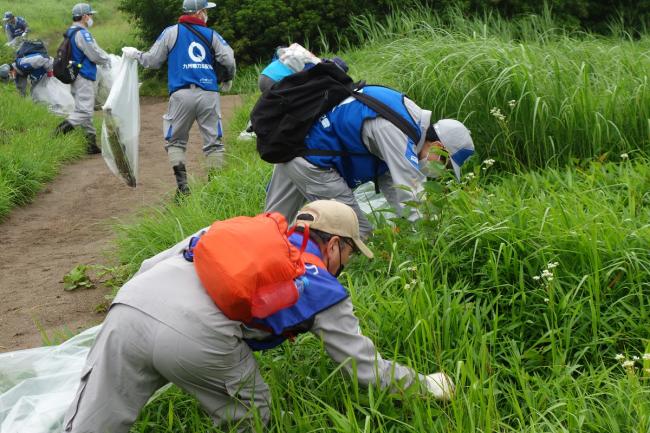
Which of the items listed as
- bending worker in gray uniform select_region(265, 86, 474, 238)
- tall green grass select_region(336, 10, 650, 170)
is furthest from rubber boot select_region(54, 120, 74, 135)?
bending worker in gray uniform select_region(265, 86, 474, 238)

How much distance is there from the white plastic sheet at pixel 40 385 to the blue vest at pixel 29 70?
29.1 ft

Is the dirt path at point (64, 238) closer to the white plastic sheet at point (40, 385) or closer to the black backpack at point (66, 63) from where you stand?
the white plastic sheet at point (40, 385)

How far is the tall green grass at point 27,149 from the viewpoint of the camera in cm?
777

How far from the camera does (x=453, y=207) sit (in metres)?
3.94

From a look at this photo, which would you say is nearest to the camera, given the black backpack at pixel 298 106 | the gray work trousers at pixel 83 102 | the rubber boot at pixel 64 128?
the black backpack at pixel 298 106

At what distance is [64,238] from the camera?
22.2 feet

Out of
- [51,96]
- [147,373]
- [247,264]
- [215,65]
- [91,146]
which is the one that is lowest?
[91,146]

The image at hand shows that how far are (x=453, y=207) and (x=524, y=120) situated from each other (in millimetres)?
1635

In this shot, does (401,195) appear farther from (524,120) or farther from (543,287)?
(524,120)

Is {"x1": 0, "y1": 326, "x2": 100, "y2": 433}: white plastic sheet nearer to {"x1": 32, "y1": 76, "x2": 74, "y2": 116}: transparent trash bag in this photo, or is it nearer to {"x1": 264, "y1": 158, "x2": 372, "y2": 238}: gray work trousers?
{"x1": 264, "y1": 158, "x2": 372, "y2": 238}: gray work trousers

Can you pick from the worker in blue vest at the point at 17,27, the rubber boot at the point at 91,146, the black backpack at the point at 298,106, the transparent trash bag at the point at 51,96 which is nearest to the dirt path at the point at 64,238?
the rubber boot at the point at 91,146

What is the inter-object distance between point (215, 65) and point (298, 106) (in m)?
3.43

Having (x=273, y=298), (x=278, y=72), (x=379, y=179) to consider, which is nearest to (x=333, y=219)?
(x=273, y=298)

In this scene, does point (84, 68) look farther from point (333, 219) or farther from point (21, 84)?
point (333, 219)
